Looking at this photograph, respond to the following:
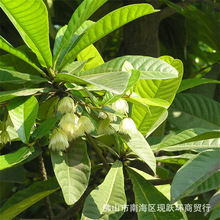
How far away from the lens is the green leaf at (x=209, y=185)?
1.01m

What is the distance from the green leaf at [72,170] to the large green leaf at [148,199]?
0.18 metres

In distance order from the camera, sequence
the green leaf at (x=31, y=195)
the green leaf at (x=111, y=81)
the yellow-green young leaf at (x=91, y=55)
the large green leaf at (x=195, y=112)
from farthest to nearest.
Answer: the large green leaf at (x=195, y=112) → the yellow-green young leaf at (x=91, y=55) → the green leaf at (x=31, y=195) → the green leaf at (x=111, y=81)

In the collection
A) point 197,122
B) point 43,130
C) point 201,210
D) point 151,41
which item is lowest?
point 201,210

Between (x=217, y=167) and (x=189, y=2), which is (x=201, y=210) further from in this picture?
(x=189, y=2)

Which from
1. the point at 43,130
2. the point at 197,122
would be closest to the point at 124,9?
the point at 43,130

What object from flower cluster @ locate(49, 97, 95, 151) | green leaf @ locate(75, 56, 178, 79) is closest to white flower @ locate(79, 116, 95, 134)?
flower cluster @ locate(49, 97, 95, 151)

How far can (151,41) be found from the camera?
1675 mm

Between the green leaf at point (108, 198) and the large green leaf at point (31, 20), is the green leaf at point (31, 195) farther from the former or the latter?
the large green leaf at point (31, 20)

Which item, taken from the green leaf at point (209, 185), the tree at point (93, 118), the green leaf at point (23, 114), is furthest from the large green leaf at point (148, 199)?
the green leaf at point (23, 114)

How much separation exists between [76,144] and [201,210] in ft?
1.75

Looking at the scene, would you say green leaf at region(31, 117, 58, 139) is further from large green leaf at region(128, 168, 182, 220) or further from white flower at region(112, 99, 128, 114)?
large green leaf at region(128, 168, 182, 220)

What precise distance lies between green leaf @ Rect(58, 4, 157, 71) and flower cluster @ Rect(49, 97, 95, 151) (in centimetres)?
12

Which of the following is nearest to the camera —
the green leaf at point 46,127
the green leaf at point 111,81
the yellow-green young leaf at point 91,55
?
the green leaf at point 111,81

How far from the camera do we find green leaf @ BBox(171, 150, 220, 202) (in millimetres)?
900
